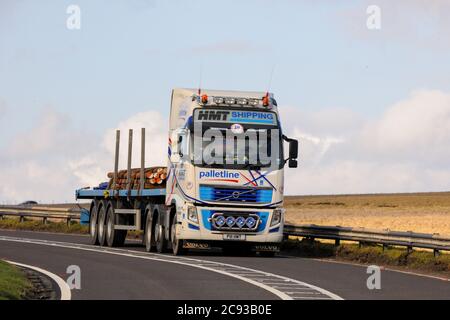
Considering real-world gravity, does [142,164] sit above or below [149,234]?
above

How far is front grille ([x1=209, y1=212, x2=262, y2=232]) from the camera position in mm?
28203

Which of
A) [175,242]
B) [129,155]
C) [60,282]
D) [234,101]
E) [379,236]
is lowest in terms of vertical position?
[60,282]

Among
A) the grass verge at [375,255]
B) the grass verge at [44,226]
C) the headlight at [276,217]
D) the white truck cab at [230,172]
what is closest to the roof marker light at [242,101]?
the white truck cab at [230,172]

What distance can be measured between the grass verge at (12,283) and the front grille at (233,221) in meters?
7.24

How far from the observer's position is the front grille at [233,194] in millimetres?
28031

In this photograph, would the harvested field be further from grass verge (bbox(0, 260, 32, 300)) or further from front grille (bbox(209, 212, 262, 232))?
grass verge (bbox(0, 260, 32, 300))

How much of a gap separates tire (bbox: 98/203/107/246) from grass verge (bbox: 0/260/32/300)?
13.1 m

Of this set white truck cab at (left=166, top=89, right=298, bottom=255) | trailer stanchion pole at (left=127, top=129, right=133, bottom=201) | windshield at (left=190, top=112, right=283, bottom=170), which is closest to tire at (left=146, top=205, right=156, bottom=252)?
trailer stanchion pole at (left=127, top=129, right=133, bottom=201)

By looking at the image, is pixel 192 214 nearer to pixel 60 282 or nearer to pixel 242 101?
pixel 242 101

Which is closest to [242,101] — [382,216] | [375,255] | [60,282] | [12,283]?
[375,255]

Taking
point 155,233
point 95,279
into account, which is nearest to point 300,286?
point 95,279

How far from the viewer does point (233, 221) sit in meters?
28.2

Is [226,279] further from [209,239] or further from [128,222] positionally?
[128,222]

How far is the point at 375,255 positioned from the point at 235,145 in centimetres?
424
